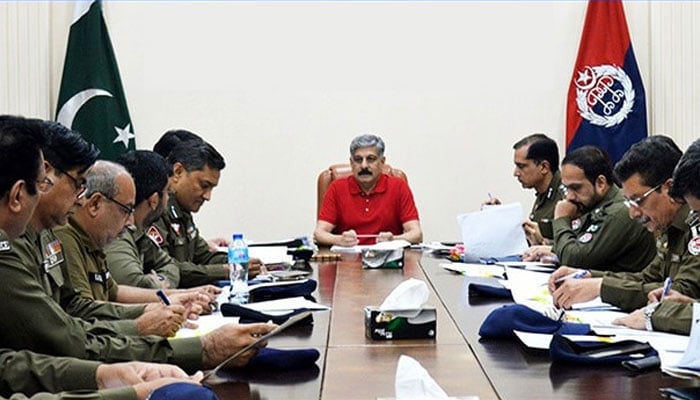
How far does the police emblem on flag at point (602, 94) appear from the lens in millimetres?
6859

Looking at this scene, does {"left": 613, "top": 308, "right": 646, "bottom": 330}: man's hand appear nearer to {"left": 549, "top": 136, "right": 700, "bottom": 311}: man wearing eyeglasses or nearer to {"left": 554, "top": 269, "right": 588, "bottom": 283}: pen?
{"left": 549, "top": 136, "right": 700, "bottom": 311}: man wearing eyeglasses

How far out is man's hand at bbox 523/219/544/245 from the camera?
16.7 ft

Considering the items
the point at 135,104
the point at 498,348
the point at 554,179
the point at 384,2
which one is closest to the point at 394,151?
the point at 384,2

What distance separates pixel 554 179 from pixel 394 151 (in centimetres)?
154

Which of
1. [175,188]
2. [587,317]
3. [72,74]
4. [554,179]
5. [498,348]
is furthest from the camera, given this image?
[72,74]

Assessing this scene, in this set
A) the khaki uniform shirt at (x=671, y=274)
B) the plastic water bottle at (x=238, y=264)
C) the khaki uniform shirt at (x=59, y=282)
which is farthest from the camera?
the plastic water bottle at (x=238, y=264)

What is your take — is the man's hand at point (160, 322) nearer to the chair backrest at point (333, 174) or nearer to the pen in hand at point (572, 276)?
the pen in hand at point (572, 276)

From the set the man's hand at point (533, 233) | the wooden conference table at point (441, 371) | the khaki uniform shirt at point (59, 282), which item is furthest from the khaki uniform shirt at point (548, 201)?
the khaki uniform shirt at point (59, 282)

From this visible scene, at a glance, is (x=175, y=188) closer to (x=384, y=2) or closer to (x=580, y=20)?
(x=384, y=2)

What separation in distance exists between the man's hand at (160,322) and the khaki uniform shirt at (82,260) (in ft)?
1.24

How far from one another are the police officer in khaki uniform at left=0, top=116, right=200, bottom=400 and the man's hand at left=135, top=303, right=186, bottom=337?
56 cm

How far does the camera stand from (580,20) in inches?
273

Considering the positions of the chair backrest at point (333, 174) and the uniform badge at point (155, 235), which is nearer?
the uniform badge at point (155, 235)

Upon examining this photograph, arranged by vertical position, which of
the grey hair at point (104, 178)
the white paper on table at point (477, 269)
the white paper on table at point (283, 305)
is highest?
the grey hair at point (104, 178)
